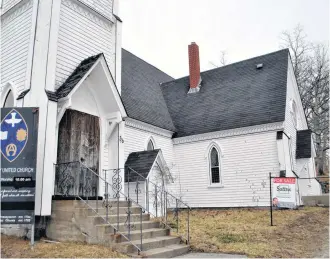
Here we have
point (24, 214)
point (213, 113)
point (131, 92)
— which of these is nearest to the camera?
point (24, 214)

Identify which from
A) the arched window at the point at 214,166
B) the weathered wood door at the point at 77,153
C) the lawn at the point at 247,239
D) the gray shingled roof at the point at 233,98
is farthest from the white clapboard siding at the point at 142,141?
the lawn at the point at 247,239

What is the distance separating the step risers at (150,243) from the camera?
7.57 meters

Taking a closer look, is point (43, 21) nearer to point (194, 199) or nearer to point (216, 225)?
point (216, 225)

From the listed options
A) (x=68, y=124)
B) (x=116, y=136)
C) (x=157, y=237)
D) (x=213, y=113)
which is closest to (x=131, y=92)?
(x=213, y=113)

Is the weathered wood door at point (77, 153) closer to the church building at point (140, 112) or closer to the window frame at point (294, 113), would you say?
the church building at point (140, 112)

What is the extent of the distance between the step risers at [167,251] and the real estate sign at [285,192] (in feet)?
20.7

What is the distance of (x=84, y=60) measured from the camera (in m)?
11.2

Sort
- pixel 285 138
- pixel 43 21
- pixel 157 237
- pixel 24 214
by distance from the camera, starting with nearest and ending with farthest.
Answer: pixel 24 214, pixel 157 237, pixel 43 21, pixel 285 138

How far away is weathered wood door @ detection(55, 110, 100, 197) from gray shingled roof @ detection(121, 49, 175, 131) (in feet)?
15.9

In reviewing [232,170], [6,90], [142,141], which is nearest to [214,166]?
[232,170]

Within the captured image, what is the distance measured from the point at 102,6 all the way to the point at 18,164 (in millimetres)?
7443

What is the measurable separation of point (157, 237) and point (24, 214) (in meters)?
3.47

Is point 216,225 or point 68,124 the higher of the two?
point 68,124

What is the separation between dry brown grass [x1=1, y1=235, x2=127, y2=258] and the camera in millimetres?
7057
